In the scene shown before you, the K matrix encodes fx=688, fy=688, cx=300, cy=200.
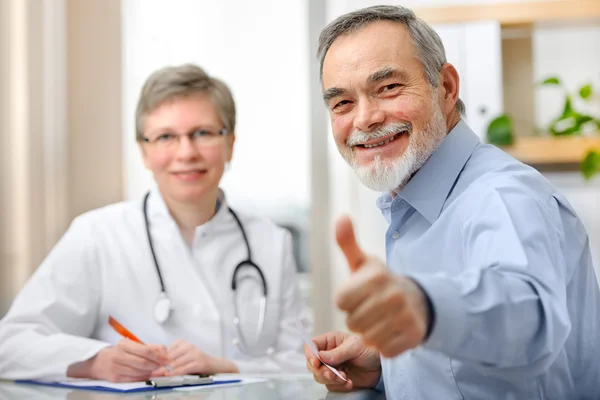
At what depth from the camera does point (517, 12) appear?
2.81 metres

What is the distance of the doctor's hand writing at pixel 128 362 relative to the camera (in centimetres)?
151

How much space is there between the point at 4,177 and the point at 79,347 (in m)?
1.33

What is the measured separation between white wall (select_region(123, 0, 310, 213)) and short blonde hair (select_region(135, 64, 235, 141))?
1.26 meters

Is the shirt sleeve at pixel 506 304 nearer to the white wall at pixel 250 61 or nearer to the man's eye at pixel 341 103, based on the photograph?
the man's eye at pixel 341 103

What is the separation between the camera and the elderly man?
2.35 ft

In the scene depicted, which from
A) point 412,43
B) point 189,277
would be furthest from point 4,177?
point 412,43

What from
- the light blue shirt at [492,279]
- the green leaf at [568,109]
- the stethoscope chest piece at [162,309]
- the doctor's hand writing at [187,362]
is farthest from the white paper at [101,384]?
the green leaf at [568,109]

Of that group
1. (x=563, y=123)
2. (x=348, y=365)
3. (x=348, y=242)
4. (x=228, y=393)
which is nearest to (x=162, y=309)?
(x=228, y=393)

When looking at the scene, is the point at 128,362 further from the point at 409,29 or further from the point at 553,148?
the point at 553,148

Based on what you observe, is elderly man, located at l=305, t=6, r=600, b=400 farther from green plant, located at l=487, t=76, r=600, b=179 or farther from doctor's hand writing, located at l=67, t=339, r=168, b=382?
green plant, located at l=487, t=76, r=600, b=179

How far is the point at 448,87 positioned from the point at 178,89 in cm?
92

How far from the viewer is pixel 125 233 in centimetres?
199

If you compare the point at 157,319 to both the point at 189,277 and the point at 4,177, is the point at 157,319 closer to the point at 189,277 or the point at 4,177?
the point at 189,277

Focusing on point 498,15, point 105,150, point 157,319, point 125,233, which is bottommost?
point 157,319
